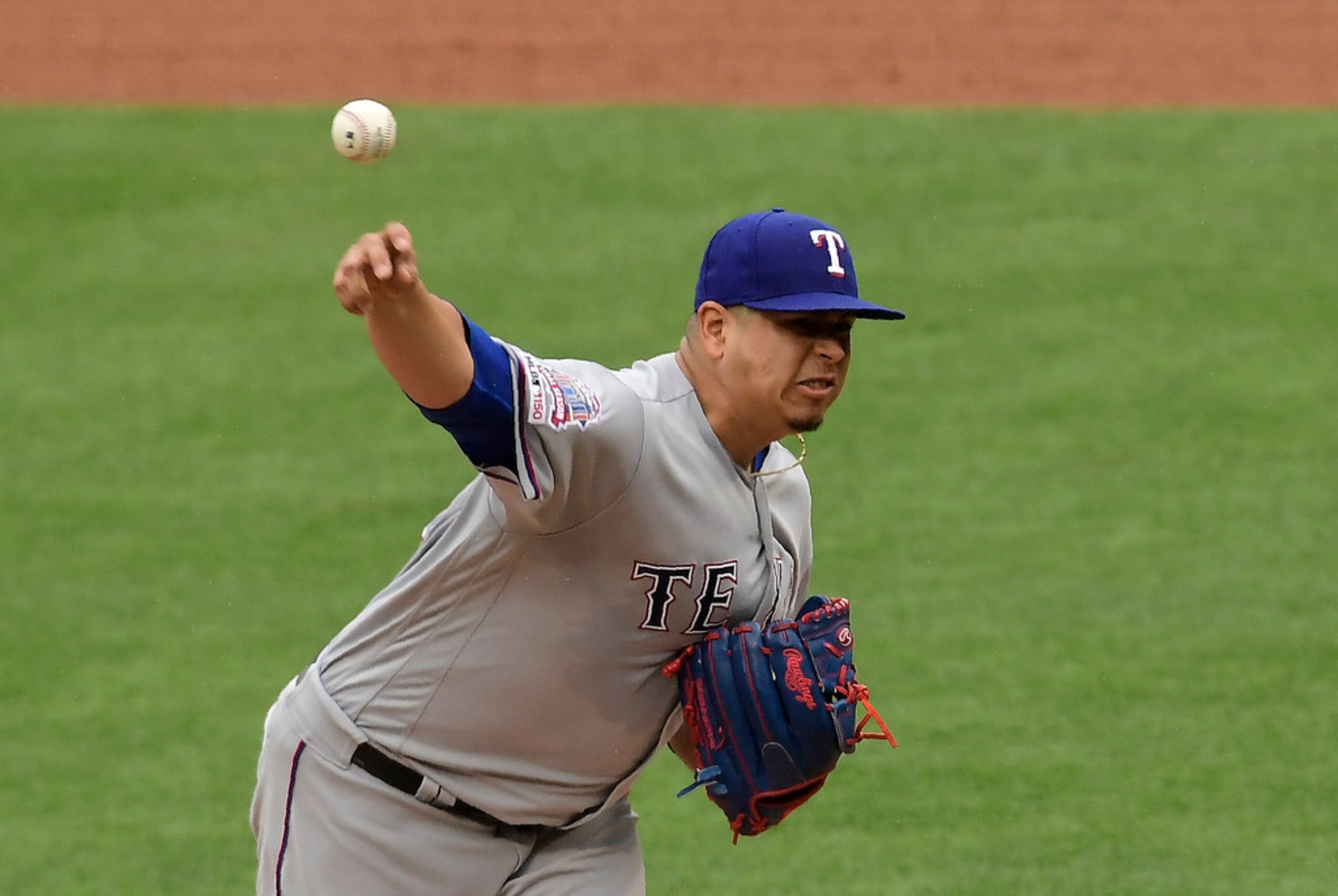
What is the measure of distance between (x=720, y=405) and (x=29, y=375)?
284 inches

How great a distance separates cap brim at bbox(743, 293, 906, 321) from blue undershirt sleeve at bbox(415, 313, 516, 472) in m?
0.57

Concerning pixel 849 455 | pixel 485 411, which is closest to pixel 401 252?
pixel 485 411

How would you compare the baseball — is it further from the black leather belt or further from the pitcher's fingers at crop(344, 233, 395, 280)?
the black leather belt

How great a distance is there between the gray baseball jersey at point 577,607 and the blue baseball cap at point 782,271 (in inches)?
7.4

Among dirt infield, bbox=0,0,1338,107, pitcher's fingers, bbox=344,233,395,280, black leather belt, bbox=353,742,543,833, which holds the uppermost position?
pitcher's fingers, bbox=344,233,395,280

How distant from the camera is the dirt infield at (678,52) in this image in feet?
43.4

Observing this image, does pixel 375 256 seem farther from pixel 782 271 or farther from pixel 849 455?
pixel 849 455

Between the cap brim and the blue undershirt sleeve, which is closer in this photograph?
the blue undershirt sleeve

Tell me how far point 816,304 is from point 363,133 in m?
0.83

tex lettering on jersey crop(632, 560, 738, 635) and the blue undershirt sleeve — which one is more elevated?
the blue undershirt sleeve

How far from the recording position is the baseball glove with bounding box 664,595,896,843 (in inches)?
138

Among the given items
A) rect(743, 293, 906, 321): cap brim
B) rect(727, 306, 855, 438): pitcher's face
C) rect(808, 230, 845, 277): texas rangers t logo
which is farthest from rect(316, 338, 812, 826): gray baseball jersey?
rect(808, 230, 845, 277): texas rangers t logo

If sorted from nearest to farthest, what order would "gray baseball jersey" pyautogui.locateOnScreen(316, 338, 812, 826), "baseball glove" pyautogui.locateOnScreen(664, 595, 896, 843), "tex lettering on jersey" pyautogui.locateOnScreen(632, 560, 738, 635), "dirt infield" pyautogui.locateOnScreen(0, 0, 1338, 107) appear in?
"gray baseball jersey" pyautogui.locateOnScreen(316, 338, 812, 826) → "tex lettering on jersey" pyautogui.locateOnScreen(632, 560, 738, 635) → "baseball glove" pyautogui.locateOnScreen(664, 595, 896, 843) → "dirt infield" pyautogui.locateOnScreen(0, 0, 1338, 107)

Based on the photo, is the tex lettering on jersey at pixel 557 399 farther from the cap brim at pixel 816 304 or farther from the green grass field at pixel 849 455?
the green grass field at pixel 849 455
